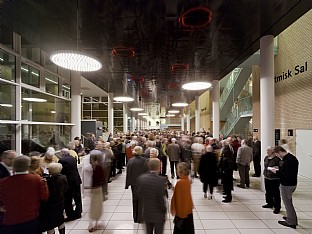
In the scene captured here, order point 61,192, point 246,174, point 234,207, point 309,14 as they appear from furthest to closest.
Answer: point 309,14, point 246,174, point 234,207, point 61,192

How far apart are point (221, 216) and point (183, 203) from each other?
92.1 inches

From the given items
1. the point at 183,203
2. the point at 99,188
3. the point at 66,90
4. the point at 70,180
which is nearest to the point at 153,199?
the point at 183,203

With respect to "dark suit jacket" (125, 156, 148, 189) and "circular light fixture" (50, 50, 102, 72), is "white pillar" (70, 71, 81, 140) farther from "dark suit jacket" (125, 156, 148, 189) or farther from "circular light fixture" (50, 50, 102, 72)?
"dark suit jacket" (125, 156, 148, 189)

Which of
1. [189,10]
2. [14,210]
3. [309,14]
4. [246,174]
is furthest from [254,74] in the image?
[14,210]

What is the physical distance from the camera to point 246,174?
7.46 m

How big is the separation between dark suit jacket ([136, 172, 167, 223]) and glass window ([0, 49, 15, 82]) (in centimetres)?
433

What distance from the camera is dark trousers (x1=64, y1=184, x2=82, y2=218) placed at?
4743 millimetres

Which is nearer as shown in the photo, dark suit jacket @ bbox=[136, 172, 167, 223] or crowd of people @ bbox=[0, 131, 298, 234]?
crowd of people @ bbox=[0, 131, 298, 234]

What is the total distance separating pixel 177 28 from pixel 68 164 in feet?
12.6

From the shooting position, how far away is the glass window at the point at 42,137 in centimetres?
625

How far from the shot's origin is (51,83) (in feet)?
26.0

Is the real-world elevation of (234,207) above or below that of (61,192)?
below

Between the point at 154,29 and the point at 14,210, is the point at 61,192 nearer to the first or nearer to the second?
the point at 14,210

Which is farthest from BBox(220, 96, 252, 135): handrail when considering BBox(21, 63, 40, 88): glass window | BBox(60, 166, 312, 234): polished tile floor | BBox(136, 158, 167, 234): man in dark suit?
BBox(136, 158, 167, 234): man in dark suit
